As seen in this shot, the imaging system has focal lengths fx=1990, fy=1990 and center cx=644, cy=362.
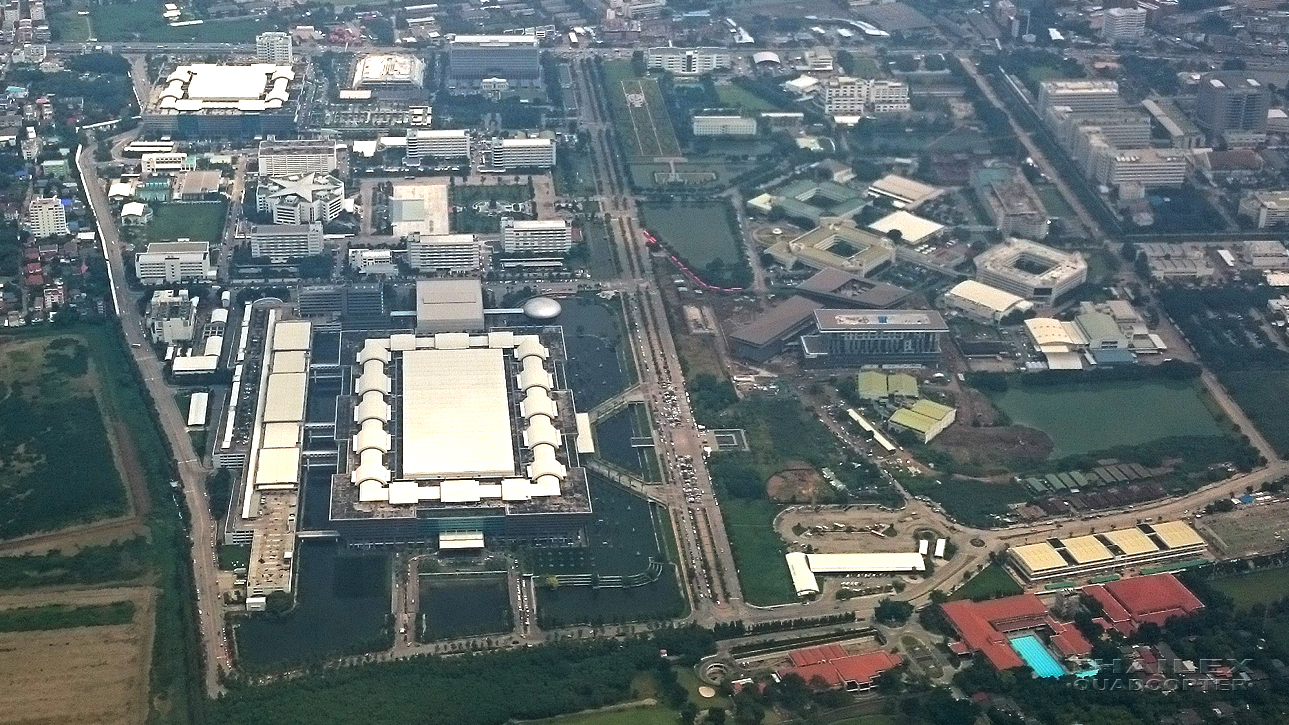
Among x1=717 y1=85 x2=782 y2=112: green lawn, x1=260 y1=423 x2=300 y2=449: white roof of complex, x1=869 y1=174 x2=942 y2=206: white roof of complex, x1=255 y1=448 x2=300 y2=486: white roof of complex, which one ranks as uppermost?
x1=260 y1=423 x2=300 y2=449: white roof of complex

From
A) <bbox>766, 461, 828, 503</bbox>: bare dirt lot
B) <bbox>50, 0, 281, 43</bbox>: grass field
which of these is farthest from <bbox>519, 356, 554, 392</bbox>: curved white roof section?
<bbox>50, 0, 281, 43</bbox>: grass field

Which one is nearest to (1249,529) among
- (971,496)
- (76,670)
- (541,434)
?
(971,496)

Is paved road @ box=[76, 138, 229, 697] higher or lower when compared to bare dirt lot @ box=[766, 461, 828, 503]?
higher

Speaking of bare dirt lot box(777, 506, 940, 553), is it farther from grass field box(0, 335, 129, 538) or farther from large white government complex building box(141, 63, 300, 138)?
large white government complex building box(141, 63, 300, 138)

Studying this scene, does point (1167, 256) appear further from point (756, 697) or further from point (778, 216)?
point (756, 697)

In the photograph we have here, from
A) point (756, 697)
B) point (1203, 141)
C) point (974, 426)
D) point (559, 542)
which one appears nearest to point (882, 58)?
point (1203, 141)

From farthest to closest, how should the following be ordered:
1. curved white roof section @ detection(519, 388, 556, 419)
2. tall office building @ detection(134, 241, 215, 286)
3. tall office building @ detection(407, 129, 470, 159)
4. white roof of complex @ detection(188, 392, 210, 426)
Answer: tall office building @ detection(407, 129, 470, 159) < tall office building @ detection(134, 241, 215, 286) < white roof of complex @ detection(188, 392, 210, 426) < curved white roof section @ detection(519, 388, 556, 419)

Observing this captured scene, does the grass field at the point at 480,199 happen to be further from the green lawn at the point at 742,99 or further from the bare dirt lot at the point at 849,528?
the bare dirt lot at the point at 849,528

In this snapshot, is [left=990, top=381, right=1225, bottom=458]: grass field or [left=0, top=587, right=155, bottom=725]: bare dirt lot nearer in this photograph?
[left=0, top=587, right=155, bottom=725]: bare dirt lot
